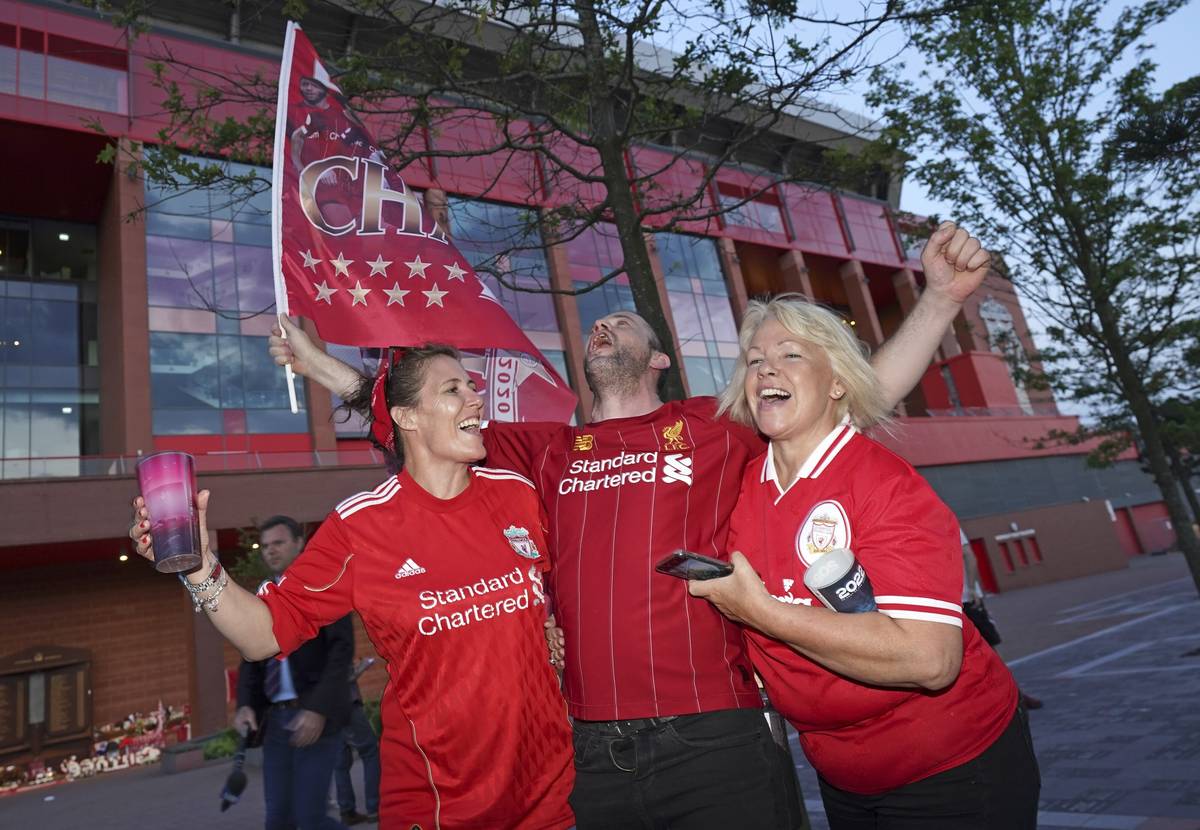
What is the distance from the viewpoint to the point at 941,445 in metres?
34.1

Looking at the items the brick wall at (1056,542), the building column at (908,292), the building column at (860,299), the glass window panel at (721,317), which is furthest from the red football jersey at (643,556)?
the building column at (908,292)

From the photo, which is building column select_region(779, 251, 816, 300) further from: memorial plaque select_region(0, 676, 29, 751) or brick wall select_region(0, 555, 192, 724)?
memorial plaque select_region(0, 676, 29, 751)

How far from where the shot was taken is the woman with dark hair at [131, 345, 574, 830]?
2.27 m

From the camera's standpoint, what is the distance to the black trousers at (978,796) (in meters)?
1.93

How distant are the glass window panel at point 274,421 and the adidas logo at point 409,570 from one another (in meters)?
21.2

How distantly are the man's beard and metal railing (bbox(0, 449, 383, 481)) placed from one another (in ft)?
44.1

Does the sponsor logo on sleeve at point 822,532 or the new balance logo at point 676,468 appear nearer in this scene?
the sponsor logo on sleeve at point 822,532

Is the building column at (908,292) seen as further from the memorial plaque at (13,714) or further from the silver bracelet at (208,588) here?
the silver bracelet at (208,588)

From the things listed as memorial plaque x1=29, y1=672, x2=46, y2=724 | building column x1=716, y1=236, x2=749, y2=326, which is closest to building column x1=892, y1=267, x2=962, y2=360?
building column x1=716, y1=236, x2=749, y2=326

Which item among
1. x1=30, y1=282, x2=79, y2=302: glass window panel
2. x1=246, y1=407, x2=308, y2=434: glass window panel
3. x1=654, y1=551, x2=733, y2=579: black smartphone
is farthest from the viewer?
x1=30, y1=282, x2=79, y2=302: glass window panel

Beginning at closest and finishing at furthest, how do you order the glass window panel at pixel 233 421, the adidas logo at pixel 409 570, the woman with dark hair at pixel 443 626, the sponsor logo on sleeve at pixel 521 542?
the woman with dark hair at pixel 443 626, the adidas logo at pixel 409 570, the sponsor logo on sleeve at pixel 521 542, the glass window panel at pixel 233 421

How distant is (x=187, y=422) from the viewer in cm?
2109

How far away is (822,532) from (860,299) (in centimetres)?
3999

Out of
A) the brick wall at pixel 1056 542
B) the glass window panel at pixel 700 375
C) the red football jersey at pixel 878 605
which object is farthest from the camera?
the brick wall at pixel 1056 542
